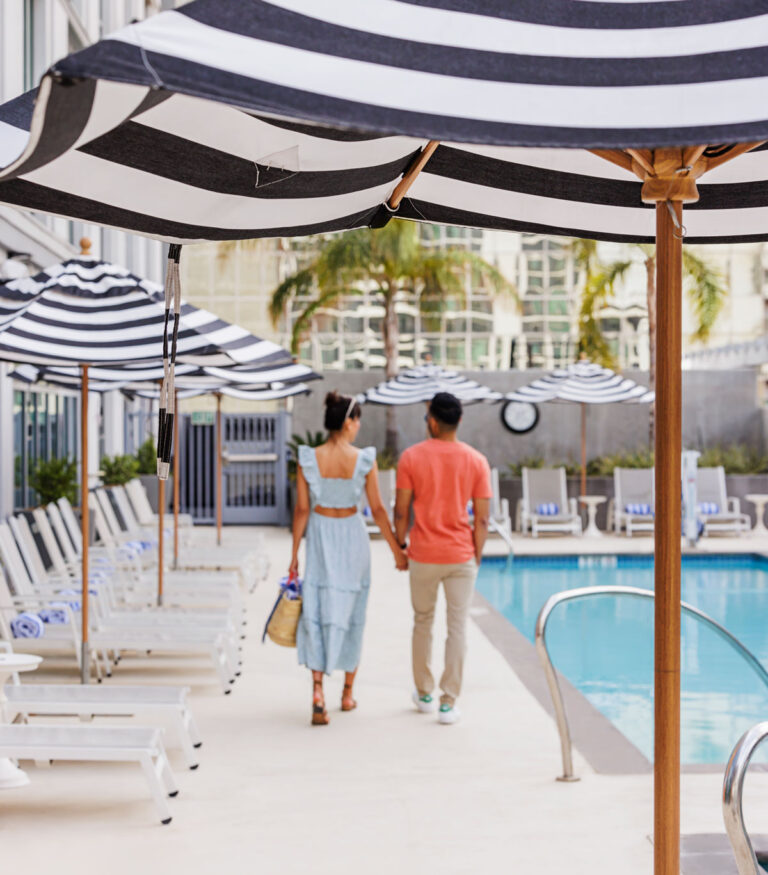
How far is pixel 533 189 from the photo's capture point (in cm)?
319

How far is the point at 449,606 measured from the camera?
244 inches

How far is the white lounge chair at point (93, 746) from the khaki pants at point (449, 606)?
1.93m

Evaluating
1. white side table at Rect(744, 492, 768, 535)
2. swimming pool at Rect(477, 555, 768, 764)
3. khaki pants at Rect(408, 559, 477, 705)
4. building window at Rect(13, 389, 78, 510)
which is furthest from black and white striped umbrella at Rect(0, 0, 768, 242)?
white side table at Rect(744, 492, 768, 535)

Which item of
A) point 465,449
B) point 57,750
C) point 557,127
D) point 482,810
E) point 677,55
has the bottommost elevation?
point 482,810

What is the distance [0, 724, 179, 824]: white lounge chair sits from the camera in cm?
443

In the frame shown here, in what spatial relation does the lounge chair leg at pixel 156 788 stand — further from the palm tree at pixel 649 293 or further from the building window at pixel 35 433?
the palm tree at pixel 649 293

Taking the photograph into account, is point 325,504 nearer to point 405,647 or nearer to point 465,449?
point 465,449

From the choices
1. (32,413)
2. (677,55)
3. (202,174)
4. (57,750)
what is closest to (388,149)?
(202,174)

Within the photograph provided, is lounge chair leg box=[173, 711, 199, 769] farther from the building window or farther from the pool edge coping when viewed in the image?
the building window

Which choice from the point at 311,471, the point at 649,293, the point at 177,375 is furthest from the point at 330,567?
the point at 649,293

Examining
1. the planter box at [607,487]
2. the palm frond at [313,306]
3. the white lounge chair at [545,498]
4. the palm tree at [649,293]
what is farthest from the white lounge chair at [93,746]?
the palm frond at [313,306]

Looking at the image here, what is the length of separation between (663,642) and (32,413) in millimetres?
11047

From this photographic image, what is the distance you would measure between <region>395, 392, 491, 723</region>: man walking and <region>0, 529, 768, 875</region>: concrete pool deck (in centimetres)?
56

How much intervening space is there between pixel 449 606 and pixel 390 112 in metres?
4.75
